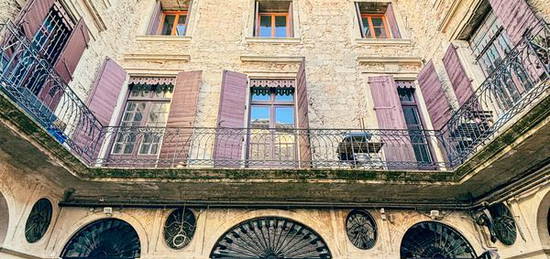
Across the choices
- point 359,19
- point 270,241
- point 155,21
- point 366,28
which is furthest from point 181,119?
point 366,28

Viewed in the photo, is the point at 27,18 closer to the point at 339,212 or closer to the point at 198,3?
the point at 198,3

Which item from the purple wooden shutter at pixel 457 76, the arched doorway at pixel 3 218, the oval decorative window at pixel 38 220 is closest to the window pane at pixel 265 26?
the purple wooden shutter at pixel 457 76

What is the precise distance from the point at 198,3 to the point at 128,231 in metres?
6.43

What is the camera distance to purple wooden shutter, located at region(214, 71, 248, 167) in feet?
17.9

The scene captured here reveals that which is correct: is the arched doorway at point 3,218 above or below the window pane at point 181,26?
below

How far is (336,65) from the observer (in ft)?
23.4

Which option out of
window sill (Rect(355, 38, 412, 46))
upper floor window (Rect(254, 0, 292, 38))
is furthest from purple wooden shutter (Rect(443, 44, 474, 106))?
upper floor window (Rect(254, 0, 292, 38))

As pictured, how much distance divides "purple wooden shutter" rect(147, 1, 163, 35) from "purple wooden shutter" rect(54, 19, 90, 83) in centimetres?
200

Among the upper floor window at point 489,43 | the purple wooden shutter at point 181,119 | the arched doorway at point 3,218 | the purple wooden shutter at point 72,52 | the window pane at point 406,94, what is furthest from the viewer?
the window pane at point 406,94

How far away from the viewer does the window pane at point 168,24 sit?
8.10m

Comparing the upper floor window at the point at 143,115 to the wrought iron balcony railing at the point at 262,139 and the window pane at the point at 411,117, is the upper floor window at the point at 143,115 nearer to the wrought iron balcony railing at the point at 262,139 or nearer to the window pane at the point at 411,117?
the wrought iron balcony railing at the point at 262,139

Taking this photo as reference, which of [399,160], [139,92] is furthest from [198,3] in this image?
[399,160]

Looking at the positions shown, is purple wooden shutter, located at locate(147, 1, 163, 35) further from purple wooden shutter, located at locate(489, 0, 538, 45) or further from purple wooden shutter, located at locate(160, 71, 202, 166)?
purple wooden shutter, located at locate(489, 0, 538, 45)

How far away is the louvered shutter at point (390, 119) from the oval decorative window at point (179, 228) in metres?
3.73
